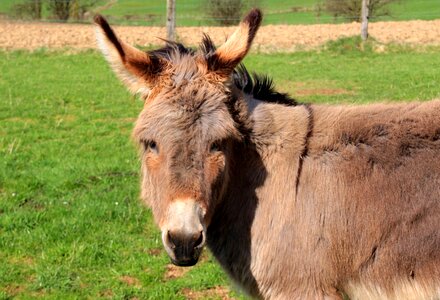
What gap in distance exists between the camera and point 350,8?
34281 millimetres

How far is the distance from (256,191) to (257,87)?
746 millimetres

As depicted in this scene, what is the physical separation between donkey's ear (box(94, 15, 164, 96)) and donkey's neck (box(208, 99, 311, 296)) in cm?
66

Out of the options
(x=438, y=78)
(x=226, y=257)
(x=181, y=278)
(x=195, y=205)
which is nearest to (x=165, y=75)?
(x=195, y=205)

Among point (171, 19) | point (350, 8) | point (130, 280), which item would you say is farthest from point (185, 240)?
point (350, 8)

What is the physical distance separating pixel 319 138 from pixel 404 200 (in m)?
0.62

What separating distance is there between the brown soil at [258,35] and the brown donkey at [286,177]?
64.2 ft

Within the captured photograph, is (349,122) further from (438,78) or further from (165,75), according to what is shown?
(438,78)

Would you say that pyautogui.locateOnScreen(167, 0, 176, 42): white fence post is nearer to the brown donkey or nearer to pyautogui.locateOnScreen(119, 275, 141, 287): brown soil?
pyautogui.locateOnScreen(119, 275, 141, 287): brown soil

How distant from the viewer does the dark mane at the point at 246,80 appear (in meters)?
3.68

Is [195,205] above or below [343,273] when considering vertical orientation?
above

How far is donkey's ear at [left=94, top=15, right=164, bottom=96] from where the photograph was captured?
3424 mm

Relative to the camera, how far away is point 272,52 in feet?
75.4

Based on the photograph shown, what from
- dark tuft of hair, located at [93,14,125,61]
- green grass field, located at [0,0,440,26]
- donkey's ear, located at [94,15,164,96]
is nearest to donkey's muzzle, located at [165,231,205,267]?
donkey's ear, located at [94,15,164,96]

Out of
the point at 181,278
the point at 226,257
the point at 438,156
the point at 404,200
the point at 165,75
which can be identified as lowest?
the point at 181,278
